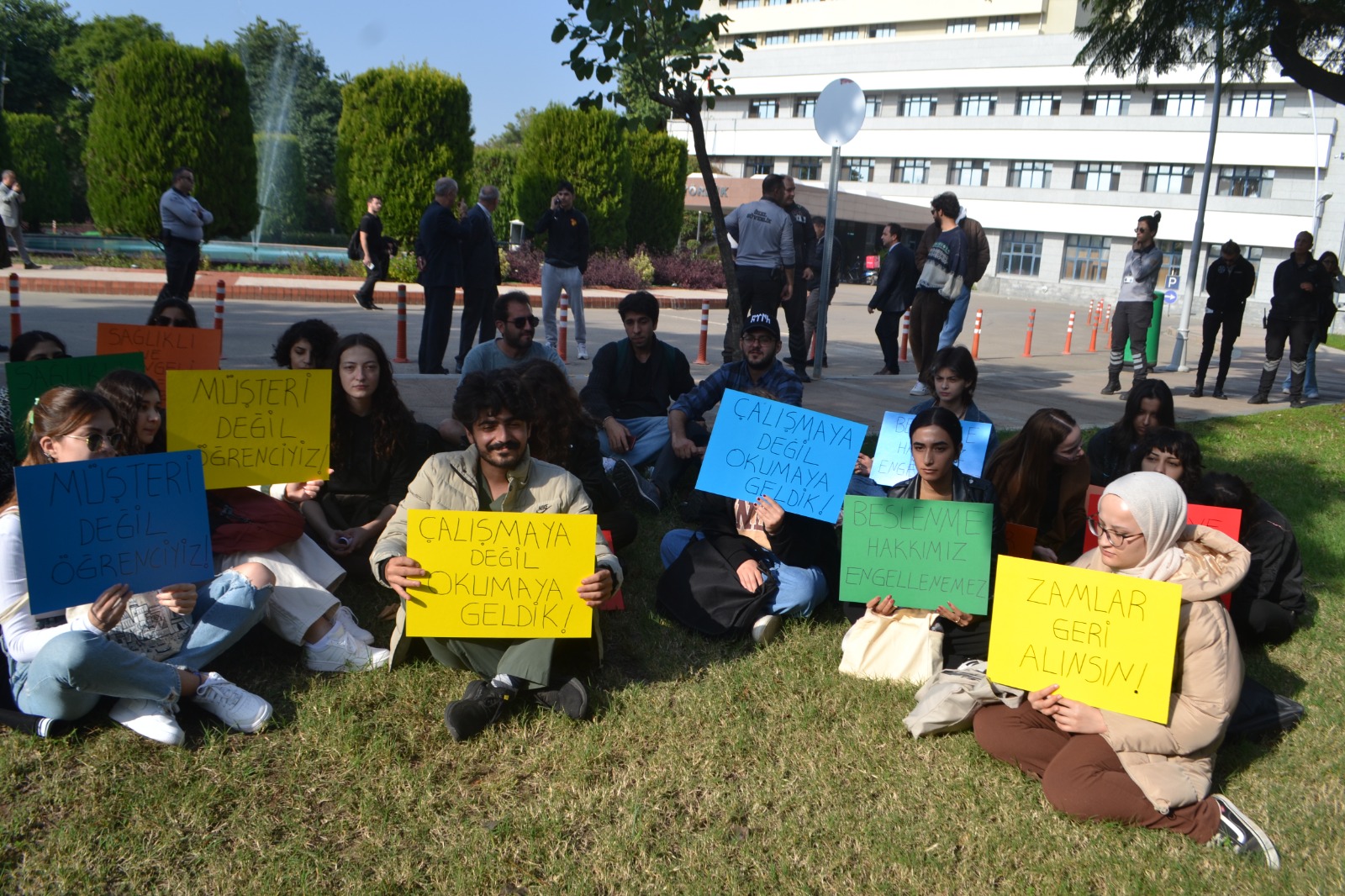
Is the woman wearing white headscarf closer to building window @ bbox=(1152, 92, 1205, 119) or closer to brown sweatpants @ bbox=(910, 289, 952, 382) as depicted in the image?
brown sweatpants @ bbox=(910, 289, 952, 382)

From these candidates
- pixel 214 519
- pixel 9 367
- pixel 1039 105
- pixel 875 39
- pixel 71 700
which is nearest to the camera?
pixel 71 700

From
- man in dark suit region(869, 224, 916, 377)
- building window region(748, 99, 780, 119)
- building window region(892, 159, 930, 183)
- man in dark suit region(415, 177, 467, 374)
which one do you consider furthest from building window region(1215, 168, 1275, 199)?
man in dark suit region(415, 177, 467, 374)

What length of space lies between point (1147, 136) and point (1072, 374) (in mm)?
44830

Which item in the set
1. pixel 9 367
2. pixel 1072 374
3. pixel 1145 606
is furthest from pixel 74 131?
pixel 1145 606

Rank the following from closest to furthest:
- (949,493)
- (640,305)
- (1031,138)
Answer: (949,493)
(640,305)
(1031,138)

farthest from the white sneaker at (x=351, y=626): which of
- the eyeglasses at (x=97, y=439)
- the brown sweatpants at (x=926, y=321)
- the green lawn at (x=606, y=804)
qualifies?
the brown sweatpants at (x=926, y=321)

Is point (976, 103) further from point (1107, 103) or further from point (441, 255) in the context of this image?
point (441, 255)

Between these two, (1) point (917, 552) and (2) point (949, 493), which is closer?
(1) point (917, 552)

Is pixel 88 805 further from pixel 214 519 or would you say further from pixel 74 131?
pixel 74 131

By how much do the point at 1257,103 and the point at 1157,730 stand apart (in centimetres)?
5671

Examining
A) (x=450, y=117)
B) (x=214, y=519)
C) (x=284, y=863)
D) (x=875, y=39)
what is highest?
(x=875, y=39)

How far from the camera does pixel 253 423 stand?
14.8ft

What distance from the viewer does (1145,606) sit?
3.48m

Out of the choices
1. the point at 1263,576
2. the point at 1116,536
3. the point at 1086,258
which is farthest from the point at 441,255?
the point at 1086,258
